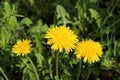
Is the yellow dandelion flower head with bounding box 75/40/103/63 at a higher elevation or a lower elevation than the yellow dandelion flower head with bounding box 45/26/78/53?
lower

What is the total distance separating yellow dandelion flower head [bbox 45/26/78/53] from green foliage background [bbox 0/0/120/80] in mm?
420

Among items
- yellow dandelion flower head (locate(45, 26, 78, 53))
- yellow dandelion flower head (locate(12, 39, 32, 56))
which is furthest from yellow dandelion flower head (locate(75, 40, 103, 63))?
yellow dandelion flower head (locate(12, 39, 32, 56))

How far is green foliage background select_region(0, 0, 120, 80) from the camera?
2.33m

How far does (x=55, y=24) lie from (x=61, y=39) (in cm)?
96

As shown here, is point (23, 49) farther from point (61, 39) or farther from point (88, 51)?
point (88, 51)

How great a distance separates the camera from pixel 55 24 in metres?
2.74

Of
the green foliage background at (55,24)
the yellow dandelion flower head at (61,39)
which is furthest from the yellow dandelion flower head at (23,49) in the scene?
the green foliage background at (55,24)

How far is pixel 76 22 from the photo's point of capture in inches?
110

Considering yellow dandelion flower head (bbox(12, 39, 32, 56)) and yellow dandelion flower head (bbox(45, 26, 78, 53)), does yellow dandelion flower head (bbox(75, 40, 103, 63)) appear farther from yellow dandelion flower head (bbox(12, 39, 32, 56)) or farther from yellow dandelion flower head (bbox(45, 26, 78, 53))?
yellow dandelion flower head (bbox(12, 39, 32, 56))

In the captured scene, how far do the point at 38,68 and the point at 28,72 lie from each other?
0.18 metres

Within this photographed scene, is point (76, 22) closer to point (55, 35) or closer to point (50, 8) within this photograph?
point (50, 8)

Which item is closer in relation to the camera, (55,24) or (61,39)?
(61,39)

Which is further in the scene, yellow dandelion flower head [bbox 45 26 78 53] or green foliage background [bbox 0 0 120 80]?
green foliage background [bbox 0 0 120 80]

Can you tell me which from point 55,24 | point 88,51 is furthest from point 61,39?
point 55,24
